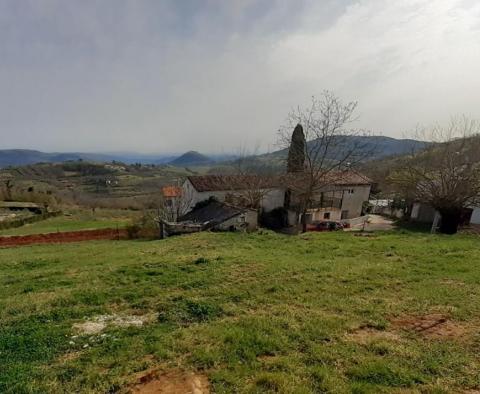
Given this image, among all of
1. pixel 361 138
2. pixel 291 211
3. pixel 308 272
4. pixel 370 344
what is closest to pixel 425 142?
pixel 361 138

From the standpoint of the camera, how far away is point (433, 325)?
5742mm

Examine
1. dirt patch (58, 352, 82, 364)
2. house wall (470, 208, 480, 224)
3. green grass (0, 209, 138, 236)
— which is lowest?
green grass (0, 209, 138, 236)

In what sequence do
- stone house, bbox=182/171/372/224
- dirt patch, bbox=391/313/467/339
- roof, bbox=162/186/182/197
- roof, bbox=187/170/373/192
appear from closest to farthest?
dirt patch, bbox=391/313/467/339 → roof, bbox=187/170/373/192 → stone house, bbox=182/171/372/224 → roof, bbox=162/186/182/197

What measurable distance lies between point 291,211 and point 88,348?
32066mm

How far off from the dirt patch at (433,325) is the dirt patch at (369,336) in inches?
20.0

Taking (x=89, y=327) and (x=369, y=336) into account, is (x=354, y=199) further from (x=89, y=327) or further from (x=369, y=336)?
(x=89, y=327)

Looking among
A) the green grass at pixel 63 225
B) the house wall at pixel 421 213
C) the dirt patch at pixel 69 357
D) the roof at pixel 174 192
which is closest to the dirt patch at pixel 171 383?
the dirt patch at pixel 69 357

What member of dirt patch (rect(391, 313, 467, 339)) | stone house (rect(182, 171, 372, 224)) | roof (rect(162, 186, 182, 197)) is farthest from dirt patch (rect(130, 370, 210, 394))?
roof (rect(162, 186, 182, 197))

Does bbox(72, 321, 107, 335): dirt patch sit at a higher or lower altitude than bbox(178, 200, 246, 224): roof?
higher

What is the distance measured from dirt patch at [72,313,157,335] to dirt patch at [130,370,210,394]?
1821 mm

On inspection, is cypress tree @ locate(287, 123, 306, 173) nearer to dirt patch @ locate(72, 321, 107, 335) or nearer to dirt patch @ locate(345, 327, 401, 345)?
dirt patch @ locate(345, 327, 401, 345)

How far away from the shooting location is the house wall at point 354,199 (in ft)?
123

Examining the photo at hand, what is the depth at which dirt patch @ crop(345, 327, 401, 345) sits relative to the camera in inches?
200

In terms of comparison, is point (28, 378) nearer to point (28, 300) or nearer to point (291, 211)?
point (28, 300)
